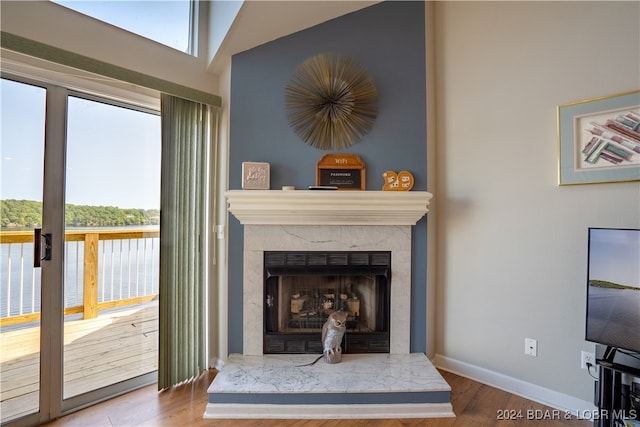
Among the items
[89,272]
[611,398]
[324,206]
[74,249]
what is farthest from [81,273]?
[611,398]

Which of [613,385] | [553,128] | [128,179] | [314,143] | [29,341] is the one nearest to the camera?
[613,385]

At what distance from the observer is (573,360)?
1878 millimetres

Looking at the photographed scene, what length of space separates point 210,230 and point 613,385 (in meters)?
2.58

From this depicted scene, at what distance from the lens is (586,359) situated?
1822 millimetres

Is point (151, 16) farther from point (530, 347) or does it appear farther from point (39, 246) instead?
point (530, 347)

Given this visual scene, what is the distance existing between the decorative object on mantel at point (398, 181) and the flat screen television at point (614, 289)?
1.06 meters

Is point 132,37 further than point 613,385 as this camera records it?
Yes

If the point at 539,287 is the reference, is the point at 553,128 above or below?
above

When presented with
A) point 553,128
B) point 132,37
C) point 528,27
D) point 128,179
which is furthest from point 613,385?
point 132,37

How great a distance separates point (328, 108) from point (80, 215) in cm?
185

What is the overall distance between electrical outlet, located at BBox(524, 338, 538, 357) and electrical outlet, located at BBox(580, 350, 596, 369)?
0.23 metres

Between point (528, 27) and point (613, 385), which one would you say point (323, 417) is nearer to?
point (613, 385)

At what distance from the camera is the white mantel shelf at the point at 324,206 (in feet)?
6.98

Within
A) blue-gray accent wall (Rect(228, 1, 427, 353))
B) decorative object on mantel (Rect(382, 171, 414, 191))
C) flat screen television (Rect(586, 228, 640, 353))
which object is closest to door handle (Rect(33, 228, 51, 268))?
blue-gray accent wall (Rect(228, 1, 427, 353))
